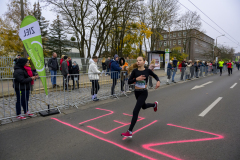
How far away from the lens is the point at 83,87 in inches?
298

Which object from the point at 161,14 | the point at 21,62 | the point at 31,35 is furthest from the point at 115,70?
the point at 161,14

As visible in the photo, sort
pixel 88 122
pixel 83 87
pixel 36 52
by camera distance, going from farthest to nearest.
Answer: pixel 83 87
pixel 36 52
pixel 88 122

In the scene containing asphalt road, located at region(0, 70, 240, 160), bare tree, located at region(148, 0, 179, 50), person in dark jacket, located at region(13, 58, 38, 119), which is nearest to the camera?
asphalt road, located at region(0, 70, 240, 160)

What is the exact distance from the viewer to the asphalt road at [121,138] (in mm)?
3008

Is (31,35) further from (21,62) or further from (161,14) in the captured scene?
(161,14)

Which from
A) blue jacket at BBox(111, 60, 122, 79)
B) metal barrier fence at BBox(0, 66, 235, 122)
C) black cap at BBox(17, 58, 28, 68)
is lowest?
metal barrier fence at BBox(0, 66, 235, 122)

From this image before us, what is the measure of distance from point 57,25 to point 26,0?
27.6 ft

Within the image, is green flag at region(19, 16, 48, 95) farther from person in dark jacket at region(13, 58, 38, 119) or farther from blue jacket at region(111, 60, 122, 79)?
blue jacket at region(111, 60, 122, 79)

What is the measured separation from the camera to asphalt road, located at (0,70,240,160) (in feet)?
9.87

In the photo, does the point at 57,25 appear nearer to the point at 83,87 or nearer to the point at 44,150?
the point at 83,87

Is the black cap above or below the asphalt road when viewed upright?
above

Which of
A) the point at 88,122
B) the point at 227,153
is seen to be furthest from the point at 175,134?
the point at 88,122

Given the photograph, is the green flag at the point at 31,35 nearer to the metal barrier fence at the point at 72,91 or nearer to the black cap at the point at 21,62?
the black cap at the point at 21,62

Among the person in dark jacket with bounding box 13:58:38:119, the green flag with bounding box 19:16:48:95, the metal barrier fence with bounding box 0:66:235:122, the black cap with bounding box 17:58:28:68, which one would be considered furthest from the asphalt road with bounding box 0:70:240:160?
the green flag with bounding box 19:16:48:95
